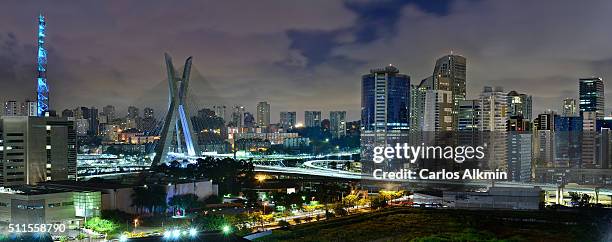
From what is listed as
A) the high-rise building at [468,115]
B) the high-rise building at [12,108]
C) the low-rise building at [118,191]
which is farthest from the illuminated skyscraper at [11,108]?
the high-rise building at [468,115]

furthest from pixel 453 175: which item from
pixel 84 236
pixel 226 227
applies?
pixel 84 236

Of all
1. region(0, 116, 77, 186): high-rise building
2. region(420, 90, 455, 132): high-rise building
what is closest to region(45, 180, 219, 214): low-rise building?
region(0, 116, 77, 186): high-rise building

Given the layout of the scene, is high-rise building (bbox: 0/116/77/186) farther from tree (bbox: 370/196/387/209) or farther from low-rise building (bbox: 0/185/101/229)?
tree (bbox: 370/196/387/209)

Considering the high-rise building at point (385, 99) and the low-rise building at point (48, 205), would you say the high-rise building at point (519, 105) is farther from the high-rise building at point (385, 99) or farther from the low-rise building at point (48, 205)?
the low-rise building at point (48, 205)

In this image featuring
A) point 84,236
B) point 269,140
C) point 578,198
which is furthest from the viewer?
point 269,140

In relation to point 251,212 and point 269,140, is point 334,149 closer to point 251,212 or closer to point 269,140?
point 269,140

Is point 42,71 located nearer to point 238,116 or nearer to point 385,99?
point 385,99
